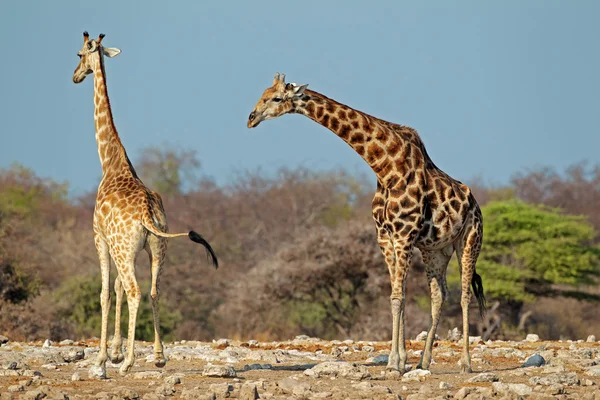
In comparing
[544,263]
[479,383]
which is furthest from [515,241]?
[479,383]

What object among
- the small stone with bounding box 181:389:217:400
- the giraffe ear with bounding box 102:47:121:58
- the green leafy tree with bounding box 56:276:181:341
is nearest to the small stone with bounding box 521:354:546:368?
the small stone with bounding box 181:389:217:400

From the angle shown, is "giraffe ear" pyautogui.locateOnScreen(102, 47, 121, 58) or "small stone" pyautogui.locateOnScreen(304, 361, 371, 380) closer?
"small stone" pyautogui.locateOnScreen(304, 361, 371, 380)

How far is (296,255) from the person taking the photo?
3275cm

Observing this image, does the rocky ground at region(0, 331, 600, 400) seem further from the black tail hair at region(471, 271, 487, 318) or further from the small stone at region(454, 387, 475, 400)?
the black tail hair at region(471, 271, 487, 318)

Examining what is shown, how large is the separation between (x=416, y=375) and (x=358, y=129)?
9.13 ft

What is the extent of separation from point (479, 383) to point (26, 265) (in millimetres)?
18525

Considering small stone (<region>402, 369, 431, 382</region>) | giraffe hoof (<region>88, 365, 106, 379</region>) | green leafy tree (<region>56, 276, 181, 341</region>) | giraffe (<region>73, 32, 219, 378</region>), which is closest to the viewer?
giraffe hoof (<region>88, 365, 106, 379</region>)

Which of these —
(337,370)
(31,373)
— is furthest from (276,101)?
(31,373)

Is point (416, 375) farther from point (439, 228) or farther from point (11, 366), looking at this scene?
point (11, 366)

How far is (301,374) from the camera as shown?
11.1 metres

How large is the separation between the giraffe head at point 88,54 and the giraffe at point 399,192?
2564 mm

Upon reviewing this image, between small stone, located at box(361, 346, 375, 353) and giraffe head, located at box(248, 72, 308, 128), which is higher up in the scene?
giraffe head, located at box(248, 72, 308, 128)

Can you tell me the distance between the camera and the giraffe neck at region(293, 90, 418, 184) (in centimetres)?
1155

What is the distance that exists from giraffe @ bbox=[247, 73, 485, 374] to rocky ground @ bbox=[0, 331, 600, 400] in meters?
0.84
